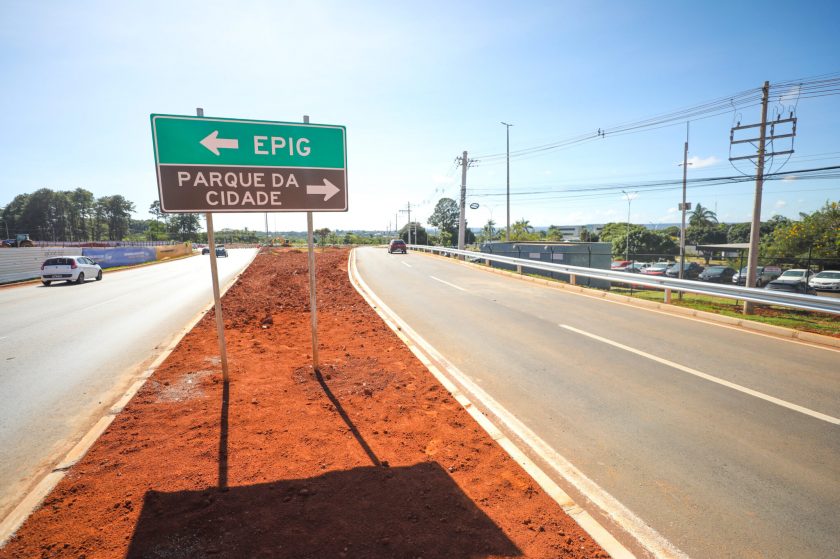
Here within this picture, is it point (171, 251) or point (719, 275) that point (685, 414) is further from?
point (171, 251)

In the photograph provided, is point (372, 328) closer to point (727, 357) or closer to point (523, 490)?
point (523, 490)

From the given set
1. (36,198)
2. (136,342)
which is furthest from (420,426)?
(36,198)

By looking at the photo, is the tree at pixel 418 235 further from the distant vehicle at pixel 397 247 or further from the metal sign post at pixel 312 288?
the metal sign post at pixel 312 288

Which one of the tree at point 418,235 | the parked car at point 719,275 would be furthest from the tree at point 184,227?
the parked car at point 719,275

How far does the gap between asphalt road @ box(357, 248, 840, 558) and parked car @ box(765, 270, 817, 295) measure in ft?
67.2

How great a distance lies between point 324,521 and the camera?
9.91 ft

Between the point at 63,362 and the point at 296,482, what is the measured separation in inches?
269

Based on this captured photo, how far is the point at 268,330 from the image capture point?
914 centimetres

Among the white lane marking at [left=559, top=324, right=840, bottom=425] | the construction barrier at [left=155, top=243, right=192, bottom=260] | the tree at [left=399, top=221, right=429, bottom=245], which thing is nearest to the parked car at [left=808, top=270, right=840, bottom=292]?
the white lane marking at [left=559, top=324, right=840, bottom=425]

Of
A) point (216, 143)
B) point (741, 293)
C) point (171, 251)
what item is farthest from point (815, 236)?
point (171, 251)

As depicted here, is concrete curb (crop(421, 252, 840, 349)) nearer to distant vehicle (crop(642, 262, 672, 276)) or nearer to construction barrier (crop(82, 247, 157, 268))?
distant vehicle (crop(642, 262, 672, 276))

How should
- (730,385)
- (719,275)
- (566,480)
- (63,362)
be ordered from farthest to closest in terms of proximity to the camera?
(719,275) → (63,362) → (730,385) → (566,480)

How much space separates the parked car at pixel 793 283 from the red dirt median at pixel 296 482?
27.0 m

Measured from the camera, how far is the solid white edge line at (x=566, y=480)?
9.46 feet
